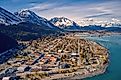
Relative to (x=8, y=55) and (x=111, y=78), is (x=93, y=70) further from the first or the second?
(x=8, y=55)

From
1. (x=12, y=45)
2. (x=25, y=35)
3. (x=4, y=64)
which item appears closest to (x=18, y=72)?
(x=4, y=64)

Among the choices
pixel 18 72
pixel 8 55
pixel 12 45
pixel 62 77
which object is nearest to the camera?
pixel 62 77

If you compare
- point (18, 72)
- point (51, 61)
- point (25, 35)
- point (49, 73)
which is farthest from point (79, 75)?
point (25, 35)

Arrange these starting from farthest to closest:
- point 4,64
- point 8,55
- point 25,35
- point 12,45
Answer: point 25,35
point 12,45
point 8,55
point 4,64

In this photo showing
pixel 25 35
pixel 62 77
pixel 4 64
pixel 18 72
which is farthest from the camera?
pixel 25 35

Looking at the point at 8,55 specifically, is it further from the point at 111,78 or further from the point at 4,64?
the point at 111,78

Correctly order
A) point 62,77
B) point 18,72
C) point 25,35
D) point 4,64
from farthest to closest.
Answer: point 25,35
point 4,64
point 18,72
point 62,77

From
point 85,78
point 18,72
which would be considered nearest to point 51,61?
point 18,72

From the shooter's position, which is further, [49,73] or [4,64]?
[4,64]

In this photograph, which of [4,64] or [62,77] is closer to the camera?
[62,77]
